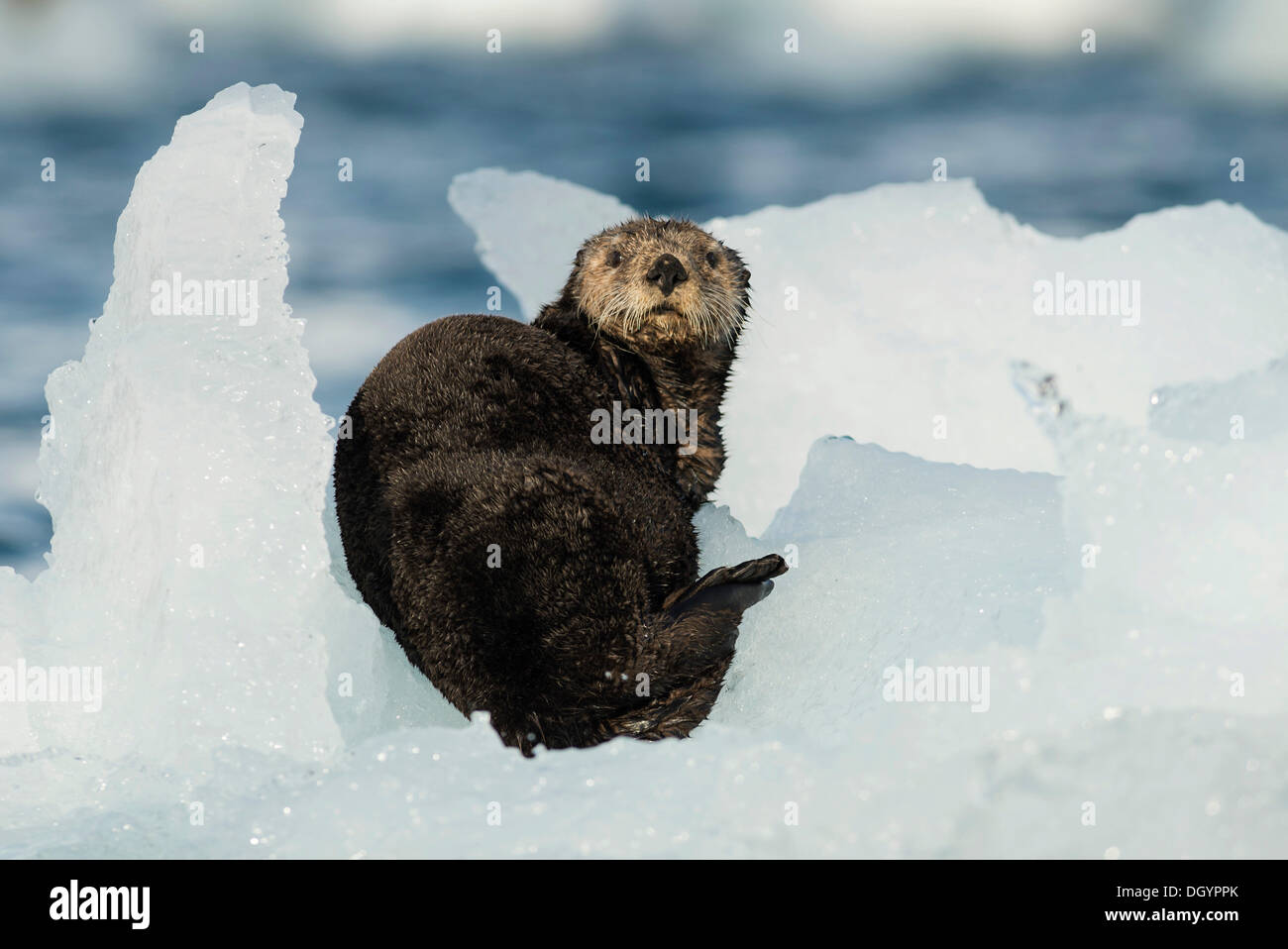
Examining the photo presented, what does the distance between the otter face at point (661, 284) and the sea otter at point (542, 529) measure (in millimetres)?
15

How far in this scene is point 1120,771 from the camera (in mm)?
3395

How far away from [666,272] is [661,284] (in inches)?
2.3

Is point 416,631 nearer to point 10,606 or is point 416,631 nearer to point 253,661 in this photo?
point 253,661

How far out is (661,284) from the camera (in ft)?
17.1

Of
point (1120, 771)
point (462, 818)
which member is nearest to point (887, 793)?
point (1120, 771)

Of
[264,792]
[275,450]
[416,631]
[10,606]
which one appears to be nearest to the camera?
[264,792]

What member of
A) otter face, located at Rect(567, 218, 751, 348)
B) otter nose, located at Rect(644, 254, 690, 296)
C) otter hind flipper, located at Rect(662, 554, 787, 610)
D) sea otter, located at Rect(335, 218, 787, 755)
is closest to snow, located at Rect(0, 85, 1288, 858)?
sea otter, located at Rect(335, 218, 787, 755)

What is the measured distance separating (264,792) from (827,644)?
7.93 ft

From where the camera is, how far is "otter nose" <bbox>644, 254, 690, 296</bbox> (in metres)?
5.19

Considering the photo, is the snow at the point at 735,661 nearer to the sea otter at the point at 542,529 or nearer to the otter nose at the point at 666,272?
the sea otter at the point at 542,529

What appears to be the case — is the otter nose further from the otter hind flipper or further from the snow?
the otter hind flipper

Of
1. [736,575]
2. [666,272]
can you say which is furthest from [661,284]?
[736,575]

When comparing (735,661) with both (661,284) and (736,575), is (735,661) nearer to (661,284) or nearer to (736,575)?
(736,575)

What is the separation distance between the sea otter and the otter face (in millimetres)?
15
